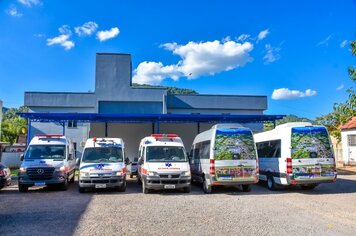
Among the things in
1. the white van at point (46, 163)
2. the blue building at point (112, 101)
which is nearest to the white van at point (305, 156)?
the white van at point (46, 163)

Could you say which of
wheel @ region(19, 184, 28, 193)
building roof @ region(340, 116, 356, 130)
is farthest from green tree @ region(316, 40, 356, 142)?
wheel @ region(19, 184, 28, 193)

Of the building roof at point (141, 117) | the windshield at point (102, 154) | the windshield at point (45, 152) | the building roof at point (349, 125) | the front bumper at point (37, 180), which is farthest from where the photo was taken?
the building roof at point (349, 125)

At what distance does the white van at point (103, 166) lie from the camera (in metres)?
13.9

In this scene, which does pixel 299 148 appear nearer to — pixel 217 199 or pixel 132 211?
pixel 217 199

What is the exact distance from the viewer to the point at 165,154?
48.7 ft

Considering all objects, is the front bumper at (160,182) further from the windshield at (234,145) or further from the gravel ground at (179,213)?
the windshield at (234,145)

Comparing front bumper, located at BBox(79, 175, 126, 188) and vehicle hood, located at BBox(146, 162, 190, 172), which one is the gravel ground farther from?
vehicle hood, located at BBox(146, 162, 190, 172)

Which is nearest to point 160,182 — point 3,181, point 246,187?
point 246,187

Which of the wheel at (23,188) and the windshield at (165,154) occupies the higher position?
the windshield at (165,154)

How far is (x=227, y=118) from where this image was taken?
26.4 metres

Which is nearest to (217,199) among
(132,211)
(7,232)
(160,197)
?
(160,197)

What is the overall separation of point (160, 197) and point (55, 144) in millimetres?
6083

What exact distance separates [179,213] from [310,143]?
689 cm

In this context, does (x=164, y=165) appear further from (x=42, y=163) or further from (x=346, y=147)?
(x=346, y=147)
